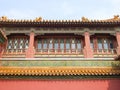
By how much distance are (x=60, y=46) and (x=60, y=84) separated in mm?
4517

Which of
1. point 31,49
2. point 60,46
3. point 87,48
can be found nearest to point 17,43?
point 31,49

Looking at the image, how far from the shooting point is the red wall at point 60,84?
10125 mm

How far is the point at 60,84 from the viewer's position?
404 inches

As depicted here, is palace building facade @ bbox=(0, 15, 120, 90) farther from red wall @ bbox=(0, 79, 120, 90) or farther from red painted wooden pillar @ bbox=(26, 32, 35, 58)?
red wall @ bbox=(0, 79, 120, 90)

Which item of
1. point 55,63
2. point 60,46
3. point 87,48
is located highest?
point 60,46

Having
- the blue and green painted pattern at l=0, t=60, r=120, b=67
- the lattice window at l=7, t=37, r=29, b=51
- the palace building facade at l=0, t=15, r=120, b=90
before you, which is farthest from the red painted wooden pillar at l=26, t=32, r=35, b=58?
the blue and green painted pattern at l=0, t=60, r=120, b=67

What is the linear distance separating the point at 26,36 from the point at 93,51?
5239 mm

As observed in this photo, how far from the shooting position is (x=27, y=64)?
1155cm

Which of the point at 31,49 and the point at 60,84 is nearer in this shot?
the point at 60,84

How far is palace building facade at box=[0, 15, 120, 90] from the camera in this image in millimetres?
11383

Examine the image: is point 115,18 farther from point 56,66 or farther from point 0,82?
point 0,82

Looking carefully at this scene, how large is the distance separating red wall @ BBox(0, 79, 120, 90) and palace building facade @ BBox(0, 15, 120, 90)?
608mm

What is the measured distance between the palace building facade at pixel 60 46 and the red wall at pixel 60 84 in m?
0.61

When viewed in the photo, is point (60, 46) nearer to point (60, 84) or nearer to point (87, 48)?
point (87, 48)
